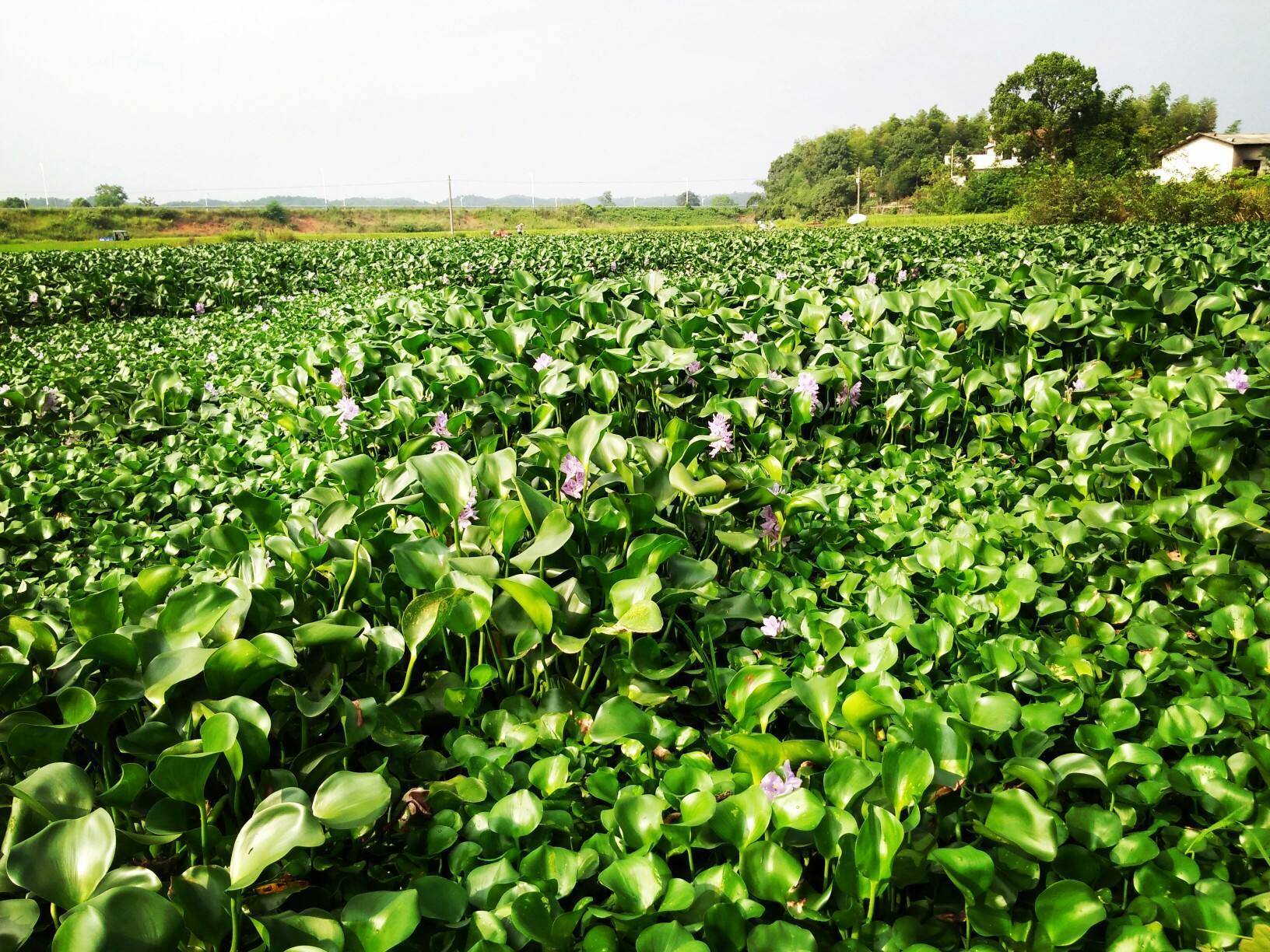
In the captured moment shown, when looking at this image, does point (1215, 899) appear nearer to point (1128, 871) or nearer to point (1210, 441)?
A: point (1128, 871)

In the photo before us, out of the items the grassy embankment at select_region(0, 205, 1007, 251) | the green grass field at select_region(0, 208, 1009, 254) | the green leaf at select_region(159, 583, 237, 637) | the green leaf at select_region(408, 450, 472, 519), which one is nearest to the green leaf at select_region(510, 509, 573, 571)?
the green leaf at select_region(408, 450, 472, 519)

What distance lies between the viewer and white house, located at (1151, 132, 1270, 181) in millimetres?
52875

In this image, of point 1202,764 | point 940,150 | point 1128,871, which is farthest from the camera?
point 940,150

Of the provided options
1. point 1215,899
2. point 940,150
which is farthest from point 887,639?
point 940,150

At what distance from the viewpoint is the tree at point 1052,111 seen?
51938 mm

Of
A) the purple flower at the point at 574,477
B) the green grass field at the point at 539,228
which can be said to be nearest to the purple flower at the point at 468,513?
the purple flower at the point at 574,477

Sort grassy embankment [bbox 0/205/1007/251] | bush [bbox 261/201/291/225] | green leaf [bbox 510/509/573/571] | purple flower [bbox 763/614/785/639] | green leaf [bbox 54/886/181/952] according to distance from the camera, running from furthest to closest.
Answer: bush [bbox 261/201/291/225] → grassy embankment [bbox 0/205/1007/251] → purple flower [bbox 763/614/785/639] → green leaf [bbox 510/509/573/571] → green leaf [bbox 54/886/181/952]

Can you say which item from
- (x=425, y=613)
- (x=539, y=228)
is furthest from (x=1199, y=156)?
(x=425, y=613)

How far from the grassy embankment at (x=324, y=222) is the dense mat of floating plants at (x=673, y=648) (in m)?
32.9

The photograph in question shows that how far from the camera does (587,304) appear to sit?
13.0 ft

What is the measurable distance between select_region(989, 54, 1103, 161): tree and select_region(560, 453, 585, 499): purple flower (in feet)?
196

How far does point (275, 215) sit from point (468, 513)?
5325cm

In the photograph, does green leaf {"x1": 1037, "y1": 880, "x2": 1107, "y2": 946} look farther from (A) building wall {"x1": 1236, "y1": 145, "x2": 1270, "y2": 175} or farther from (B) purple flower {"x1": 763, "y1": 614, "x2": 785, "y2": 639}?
Result: (A) building wall {"x1": 1236, "y1": 145, "x2": 1270, "y2": 175}

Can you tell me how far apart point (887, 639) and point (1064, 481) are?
155 centimetres
